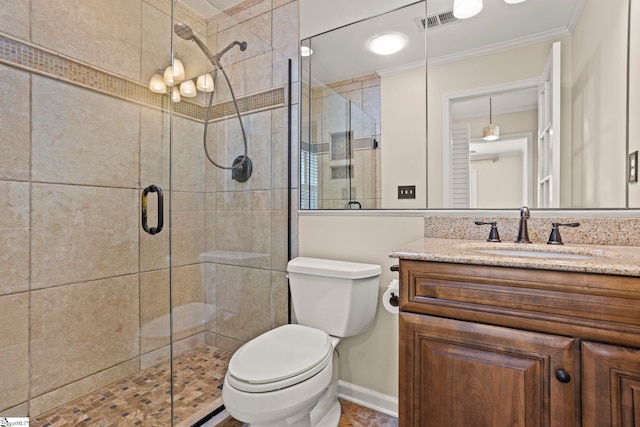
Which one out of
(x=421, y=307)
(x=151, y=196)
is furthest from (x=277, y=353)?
(x=151, y=196)

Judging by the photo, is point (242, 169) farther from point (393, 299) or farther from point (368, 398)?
point (368, 398)

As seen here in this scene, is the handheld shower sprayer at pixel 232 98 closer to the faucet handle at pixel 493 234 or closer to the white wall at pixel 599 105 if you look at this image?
the faucet handle at pixel 493 234

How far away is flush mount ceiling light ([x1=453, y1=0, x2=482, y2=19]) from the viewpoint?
1448mm

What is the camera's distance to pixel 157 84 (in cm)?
184

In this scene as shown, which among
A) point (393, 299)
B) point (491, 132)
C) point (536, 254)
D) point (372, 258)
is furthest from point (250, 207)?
point (536, 254)

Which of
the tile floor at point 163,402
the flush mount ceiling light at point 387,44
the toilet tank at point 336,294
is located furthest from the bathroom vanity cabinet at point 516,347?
the flush mount ceiling light at point 387,44

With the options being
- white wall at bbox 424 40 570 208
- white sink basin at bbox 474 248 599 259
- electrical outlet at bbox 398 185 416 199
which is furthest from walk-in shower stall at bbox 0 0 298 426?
white sink basin at bbox 474 248 599 259

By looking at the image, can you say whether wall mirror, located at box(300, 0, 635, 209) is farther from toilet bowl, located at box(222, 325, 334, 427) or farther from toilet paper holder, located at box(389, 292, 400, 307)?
toilet bowl, located at box(222, 325, 334, 427)

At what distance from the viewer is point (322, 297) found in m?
1.51

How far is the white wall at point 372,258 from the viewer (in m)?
1.55

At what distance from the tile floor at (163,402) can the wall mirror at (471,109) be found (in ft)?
3.45

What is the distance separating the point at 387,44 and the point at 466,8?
388 millimetres

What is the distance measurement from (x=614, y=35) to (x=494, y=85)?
415mm

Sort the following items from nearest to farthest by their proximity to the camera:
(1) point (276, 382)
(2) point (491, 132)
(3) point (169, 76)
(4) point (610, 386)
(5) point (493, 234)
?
1. (4) point (610, 386)
2. (1) point (276, 382)
3. (5) point (493, 234)
4. (2) point (491, 132)
5. (3) point (169, 76)
